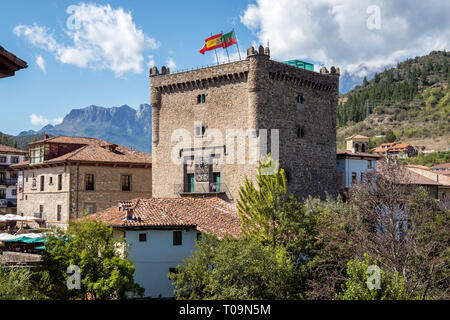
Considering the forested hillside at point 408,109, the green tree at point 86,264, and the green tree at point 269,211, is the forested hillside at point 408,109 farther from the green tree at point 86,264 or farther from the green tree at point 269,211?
the green tree at point 86,264

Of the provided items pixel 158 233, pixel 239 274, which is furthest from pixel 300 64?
pixel 239 274

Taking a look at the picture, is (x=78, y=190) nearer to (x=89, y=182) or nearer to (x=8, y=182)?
(x=89, y=182)

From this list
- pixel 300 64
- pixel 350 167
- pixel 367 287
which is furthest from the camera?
pixel 350 167

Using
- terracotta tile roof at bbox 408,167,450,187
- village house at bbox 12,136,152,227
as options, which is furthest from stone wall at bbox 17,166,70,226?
terracotta tile roof at bbox 408,167,450,187

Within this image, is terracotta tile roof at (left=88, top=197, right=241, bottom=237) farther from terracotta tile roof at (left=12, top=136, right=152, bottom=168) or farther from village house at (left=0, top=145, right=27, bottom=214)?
village house at (left=0, top=145, right=27, bottom=214)

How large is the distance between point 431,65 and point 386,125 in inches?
1514

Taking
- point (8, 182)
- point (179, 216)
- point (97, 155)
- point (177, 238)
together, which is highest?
point (97, 155)

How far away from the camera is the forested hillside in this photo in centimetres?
12238

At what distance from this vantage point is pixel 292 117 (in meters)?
40.4

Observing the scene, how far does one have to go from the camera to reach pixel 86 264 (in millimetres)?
22609

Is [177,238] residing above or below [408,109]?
below

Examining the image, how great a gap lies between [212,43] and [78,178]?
16.8 metres

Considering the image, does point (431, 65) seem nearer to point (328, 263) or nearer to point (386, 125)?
point (386, 125)
